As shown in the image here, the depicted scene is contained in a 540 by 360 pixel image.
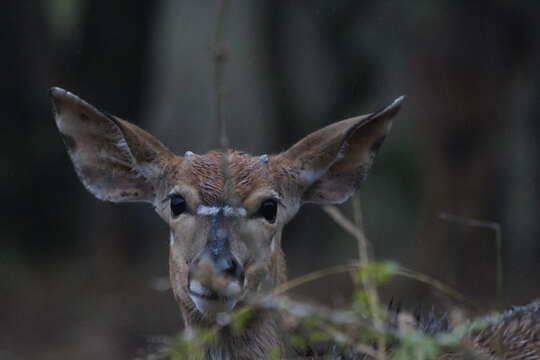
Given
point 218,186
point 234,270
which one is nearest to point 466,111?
point 218,186

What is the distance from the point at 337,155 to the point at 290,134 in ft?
29.3

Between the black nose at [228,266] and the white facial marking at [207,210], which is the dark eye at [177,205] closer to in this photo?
the white facial marking at [207,210]

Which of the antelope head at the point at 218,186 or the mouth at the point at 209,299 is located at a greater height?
the antelope head at the point at 218,186

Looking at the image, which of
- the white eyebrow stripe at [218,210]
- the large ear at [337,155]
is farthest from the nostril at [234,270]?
the large ear at [337,155]

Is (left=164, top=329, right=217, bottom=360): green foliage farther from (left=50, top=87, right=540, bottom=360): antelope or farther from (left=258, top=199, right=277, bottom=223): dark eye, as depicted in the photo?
(left=258, top=199, right=277, bottom=223): dark eye

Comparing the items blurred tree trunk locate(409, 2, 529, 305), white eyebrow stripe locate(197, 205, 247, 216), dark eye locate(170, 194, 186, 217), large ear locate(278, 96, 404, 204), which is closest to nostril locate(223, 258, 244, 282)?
white eyebrow stripe locate(197, 205, 247, 216)

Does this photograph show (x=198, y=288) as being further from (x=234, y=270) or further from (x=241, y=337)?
(x=241, y=337)

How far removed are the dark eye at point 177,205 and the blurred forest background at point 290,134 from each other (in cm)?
499

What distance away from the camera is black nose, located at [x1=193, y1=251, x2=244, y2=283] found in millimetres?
5445

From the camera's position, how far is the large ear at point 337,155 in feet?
21.7

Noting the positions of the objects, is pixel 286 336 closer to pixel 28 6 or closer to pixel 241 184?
pixel 241 184

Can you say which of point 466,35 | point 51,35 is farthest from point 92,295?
point 466,35

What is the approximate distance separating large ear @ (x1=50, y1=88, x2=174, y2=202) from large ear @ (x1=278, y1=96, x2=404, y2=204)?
2.72ft

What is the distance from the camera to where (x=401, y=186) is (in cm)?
1914
